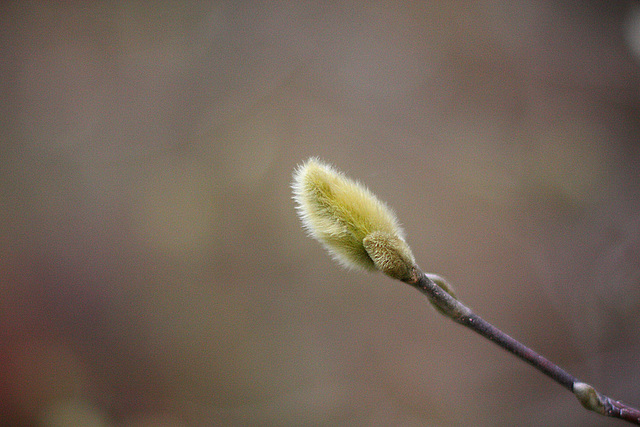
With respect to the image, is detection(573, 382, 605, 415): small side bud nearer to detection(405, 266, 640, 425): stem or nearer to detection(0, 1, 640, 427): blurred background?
detection(405, 266, 640, 425): stem

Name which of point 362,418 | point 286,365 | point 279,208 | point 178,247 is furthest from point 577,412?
point 178,247

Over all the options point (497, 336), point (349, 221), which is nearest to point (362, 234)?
point (349, 221)

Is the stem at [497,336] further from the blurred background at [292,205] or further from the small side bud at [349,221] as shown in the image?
the blurred background at [292,205]

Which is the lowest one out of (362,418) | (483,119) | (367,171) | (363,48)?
(362,418)

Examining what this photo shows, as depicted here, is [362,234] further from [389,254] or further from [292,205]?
[292,205]

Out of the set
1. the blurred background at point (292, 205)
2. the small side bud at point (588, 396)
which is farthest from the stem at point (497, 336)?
the blurred background at point (292, 205)

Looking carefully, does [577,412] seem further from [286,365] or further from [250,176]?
[250,176]
